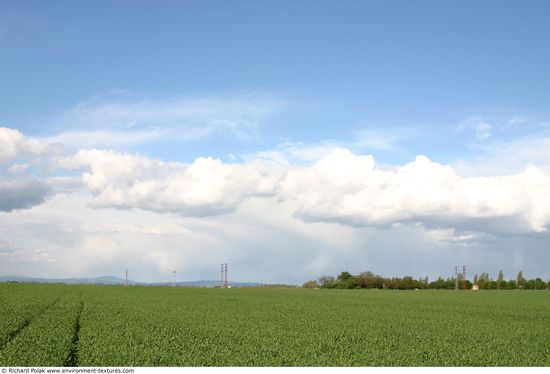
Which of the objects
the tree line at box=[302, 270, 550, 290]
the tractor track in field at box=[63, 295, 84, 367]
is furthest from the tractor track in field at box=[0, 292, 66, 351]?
the tree line at box=[302, 270, 550, 290]

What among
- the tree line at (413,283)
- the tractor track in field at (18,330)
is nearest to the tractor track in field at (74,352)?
the tractor track in field at (18,330)

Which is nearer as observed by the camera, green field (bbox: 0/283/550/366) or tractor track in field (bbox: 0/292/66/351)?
green field (bbox: 0/283/550/366)

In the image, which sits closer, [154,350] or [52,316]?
[154,350]

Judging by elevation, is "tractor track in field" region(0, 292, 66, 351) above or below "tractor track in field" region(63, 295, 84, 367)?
below

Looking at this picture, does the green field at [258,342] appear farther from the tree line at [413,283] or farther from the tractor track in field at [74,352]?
the tree line at [413,283]

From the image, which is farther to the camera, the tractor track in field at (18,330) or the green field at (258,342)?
the tractor track in field at (18,330)

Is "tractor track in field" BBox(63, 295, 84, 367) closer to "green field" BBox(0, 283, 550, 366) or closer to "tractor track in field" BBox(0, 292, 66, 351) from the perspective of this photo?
"green field" BBox(0, 283, 550, 366)

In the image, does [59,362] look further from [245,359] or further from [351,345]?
[351,345]

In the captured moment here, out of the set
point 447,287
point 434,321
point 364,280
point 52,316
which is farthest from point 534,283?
point 52,316

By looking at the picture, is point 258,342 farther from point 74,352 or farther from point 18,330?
point 18,330

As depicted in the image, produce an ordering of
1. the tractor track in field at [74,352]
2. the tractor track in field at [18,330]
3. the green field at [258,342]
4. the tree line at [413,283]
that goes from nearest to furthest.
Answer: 1. the tractor track in field at [74,352]
2. the green field at [258,342]
3. the tractor track in field at [18,330]
4. the tree line at [413,283]

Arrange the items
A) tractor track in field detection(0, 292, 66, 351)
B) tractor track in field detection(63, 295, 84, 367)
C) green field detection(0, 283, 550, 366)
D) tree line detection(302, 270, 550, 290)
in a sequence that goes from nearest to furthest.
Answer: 1. tractor track in field detection(63, 295, 84, 367)
2. green field detection(0, 283, 550, 366)
3. tractor track in field detection(0, 292, 66, 351)
4. tree line detection(302, 270, 550, 290)

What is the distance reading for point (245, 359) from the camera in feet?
61.4
